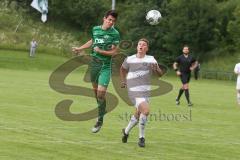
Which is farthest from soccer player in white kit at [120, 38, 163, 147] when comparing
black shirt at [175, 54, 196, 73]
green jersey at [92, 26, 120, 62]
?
black shirt at [175, 54, 196, 73]

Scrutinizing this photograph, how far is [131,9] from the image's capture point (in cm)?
6475

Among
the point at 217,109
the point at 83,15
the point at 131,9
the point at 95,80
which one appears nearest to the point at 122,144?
the point at 95,80

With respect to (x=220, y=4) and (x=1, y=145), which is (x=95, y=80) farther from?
(x=220, y=4)

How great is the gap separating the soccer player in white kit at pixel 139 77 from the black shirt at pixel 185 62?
11160 millimetres

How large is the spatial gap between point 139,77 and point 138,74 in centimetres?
7

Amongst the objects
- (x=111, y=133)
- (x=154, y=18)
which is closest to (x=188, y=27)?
(x=154, y=18)

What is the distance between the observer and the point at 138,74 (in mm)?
12586

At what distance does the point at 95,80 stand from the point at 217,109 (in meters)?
9.34

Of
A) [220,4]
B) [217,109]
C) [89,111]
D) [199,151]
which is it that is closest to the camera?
[199,151]

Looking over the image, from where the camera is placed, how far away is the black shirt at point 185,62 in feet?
78.2

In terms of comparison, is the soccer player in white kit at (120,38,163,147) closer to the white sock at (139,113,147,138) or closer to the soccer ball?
the white sock at (139,113,147,138)

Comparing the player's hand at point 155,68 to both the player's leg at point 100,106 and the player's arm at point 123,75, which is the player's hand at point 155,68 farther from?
the player's leg at point 100,106

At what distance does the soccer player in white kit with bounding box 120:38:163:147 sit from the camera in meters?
12.3

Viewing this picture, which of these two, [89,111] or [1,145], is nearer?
[1,145]
